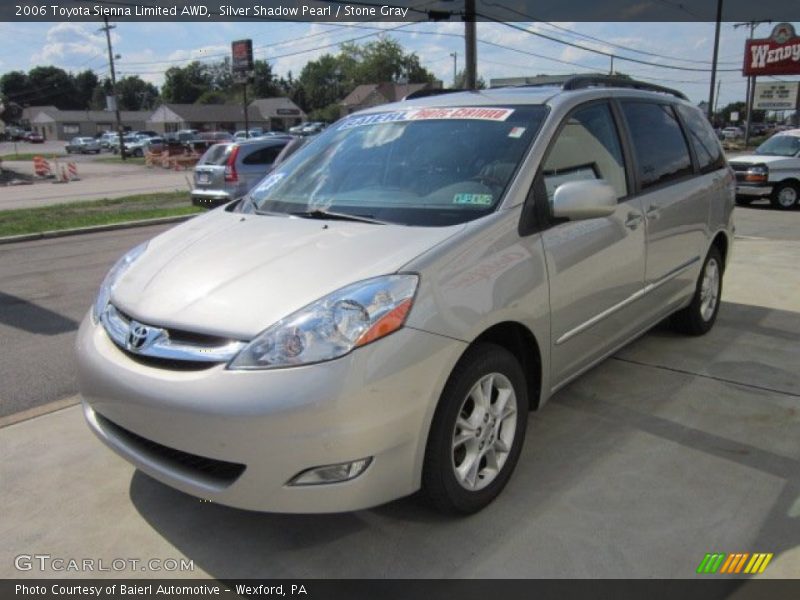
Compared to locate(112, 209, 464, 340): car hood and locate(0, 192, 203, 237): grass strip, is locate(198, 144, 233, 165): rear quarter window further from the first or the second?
locate(112, 209, 464, 340): car hood

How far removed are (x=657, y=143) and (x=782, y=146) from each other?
13.6 meters

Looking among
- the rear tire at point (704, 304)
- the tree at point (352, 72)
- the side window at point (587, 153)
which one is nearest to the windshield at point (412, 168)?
the side window at point (587, 153)

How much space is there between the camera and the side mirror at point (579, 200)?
3.04 m

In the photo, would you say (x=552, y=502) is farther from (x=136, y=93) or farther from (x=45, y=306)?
(x=136, y=93)

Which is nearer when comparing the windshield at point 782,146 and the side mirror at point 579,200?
the side mirror at point 579,200

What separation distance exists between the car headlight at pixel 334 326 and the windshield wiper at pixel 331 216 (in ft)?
2.12

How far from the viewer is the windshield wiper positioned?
10.2 ft

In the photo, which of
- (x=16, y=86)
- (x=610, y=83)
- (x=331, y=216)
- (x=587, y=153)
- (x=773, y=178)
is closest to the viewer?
(x=331, y=216)

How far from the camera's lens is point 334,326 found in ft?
7.76

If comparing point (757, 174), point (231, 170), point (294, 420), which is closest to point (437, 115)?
point (294, 420)

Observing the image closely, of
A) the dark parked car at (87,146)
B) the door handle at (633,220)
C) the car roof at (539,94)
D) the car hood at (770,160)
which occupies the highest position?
the car roof at (539,94)

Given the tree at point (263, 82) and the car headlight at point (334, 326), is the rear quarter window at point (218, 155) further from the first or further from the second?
the tree at point (263, 82)

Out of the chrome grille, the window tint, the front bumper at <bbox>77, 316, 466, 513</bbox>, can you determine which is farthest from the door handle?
the window tint

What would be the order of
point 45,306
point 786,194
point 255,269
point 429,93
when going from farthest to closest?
point 786,194 < point 45,306 < point 429,93 < point 255,269
